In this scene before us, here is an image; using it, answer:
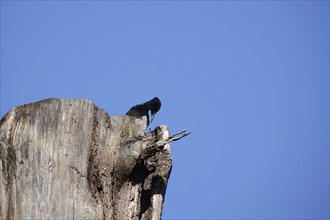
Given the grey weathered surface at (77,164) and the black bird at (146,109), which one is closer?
the grey weathered surface at (77,164)

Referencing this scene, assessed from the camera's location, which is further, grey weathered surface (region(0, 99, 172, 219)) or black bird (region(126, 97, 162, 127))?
black bird (region(126, 97, 162, 127))

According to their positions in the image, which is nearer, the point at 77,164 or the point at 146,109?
the point at 77,164

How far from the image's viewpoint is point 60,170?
7.18 m

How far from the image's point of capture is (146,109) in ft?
26.2

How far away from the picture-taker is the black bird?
7957 mm

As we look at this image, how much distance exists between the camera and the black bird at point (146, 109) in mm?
7957

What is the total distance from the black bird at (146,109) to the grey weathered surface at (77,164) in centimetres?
26

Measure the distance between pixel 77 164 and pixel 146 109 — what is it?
0.99 metres

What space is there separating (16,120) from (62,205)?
742 mm

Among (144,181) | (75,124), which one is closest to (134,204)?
(144,181)

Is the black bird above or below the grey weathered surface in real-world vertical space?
above

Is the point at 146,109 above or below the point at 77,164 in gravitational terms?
above

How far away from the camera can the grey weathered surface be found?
23.2ft

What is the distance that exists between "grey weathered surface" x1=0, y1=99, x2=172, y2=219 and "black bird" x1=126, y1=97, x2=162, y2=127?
257mm
